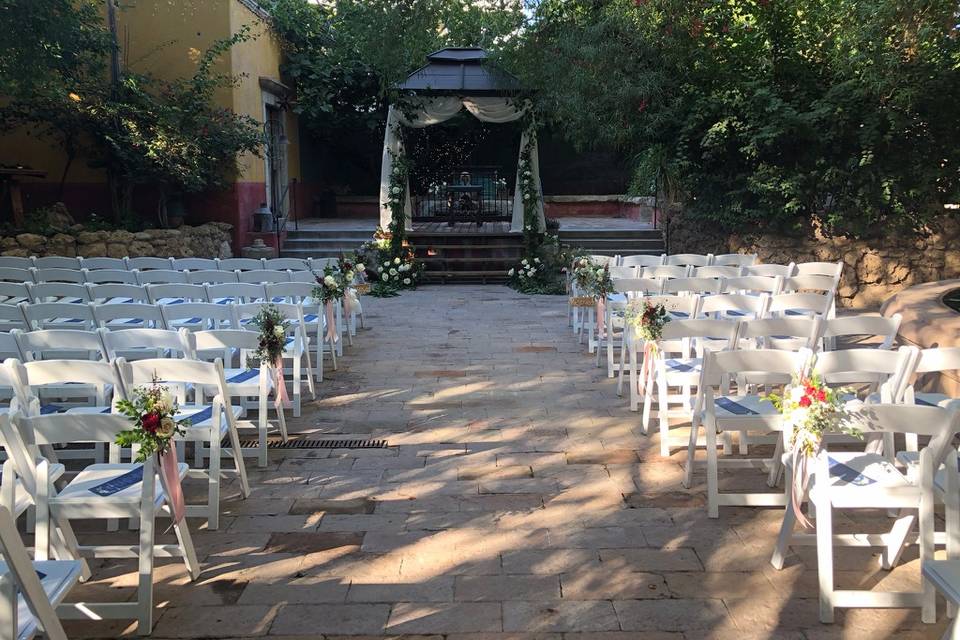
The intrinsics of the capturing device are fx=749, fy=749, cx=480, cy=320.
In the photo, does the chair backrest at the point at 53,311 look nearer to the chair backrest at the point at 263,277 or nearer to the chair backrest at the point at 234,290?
the chair backrest at the point at 234,290

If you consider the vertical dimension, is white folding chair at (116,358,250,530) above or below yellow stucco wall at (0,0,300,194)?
below

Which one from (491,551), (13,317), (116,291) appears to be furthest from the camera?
(116,291)

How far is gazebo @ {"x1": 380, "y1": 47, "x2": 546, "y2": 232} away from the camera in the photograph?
37.6ft

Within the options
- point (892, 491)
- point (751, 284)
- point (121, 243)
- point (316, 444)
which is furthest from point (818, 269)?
point (121, 243)

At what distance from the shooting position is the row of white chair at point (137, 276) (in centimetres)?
687

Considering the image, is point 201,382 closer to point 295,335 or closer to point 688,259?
point 295,335

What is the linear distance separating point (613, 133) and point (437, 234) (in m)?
3.45

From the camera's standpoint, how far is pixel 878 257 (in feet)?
30.3

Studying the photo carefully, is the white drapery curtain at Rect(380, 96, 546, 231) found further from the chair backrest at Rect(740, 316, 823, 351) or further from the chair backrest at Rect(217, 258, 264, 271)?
the chair backrest at Rect(740, 316, 823, 351)

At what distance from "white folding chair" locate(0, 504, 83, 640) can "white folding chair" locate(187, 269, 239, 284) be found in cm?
518

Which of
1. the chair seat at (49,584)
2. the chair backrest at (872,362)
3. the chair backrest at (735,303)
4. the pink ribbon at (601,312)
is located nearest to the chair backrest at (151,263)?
the pink ribbon at (601,312)

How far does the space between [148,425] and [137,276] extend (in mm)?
4684

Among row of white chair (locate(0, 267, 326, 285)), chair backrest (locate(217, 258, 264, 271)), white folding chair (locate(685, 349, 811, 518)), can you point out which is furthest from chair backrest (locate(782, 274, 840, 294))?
chair backrest (locate(217, 258, 264, 271))

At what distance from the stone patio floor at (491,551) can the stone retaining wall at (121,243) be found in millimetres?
6519
